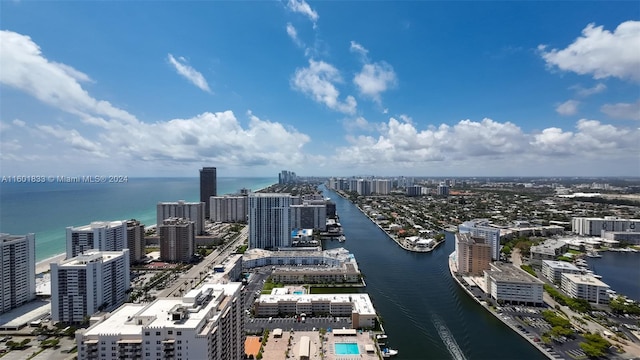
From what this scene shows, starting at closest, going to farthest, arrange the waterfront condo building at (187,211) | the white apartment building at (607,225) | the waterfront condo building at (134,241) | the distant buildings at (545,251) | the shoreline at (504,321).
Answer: the shoreline at (504,321) < the waterfront condo building at (134,241) < the distant buildings at (545,251) < the white apartment building at (607,225) < the waterfront condo building at (187,211)

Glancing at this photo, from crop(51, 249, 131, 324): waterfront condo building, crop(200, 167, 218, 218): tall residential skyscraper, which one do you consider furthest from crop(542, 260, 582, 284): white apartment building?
crop(200, 167, 218, 218): tall residential skyscraper

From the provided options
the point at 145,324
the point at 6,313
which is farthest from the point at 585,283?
the point at 6,313

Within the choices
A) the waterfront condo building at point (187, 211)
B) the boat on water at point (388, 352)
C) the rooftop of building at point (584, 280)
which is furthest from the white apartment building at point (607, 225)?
the waterfront condo building at point (187, 211)

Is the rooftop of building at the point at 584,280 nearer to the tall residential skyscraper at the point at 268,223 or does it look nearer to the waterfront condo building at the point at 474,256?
the waterfront condo building at the point at 474,256

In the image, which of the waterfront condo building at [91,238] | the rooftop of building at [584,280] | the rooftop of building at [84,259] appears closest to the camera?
the rooftop of building at [84,259]

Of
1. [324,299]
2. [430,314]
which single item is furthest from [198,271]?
[430,314]

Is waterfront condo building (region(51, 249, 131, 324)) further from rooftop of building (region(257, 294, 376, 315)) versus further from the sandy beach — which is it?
the sandy beach
